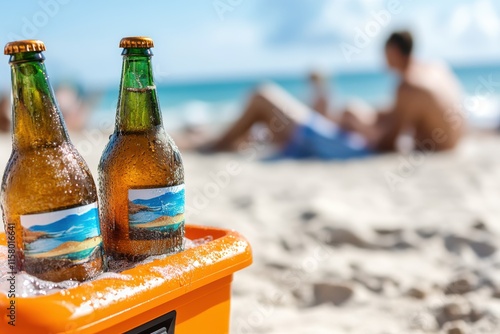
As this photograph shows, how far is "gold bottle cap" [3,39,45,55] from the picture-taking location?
0.87 m

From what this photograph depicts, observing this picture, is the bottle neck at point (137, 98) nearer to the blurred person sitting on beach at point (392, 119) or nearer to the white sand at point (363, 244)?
the white sand at point (363, 244)

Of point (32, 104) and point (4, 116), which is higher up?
point (32, 104)

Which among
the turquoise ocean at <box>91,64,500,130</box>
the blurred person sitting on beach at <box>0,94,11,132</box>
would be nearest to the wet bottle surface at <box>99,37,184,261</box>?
the blurred person sitting on beach at <box>0,94,11,132</box>

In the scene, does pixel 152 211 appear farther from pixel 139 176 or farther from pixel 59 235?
pixel 59 235

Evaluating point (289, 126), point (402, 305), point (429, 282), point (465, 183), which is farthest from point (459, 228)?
point (289, 126)

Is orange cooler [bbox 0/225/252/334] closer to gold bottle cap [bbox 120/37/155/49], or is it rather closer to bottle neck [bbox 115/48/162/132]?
bottle neck [bbox 115/48/162/132]

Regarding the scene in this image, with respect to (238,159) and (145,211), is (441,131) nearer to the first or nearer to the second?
(238,159)

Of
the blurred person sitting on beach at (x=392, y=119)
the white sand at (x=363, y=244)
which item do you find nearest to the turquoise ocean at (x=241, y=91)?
the blurred person sitting on beach at (x=392, y=119)

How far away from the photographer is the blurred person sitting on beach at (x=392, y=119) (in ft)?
14.2

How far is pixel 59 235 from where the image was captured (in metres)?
0.87

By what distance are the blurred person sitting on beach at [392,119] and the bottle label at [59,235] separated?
3669 mm

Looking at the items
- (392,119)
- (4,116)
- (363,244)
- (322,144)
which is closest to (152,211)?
(363,244)

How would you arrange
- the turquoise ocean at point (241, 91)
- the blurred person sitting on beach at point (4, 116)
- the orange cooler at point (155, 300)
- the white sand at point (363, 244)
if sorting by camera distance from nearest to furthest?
1. the orange cooler at point (155, 300)
2. the white sand at point (363, 244)
3. the blurred person sitting on beach at point (4, 116)
4. the turquoise ocean at point (241, 91)

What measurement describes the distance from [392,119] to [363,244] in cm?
223
